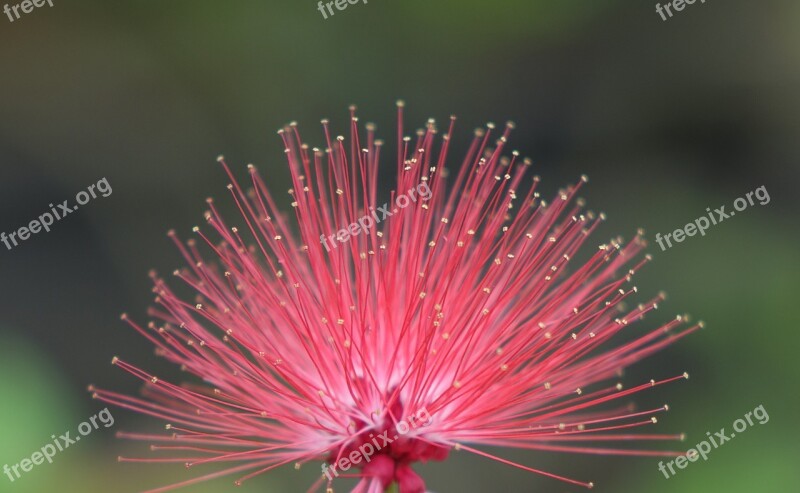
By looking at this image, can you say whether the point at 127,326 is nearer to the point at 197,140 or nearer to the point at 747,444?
the point at 197,140

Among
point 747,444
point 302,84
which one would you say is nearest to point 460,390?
point 747,444

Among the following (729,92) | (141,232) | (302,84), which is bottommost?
(729,92)

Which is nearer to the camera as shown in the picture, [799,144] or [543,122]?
[799,144]
